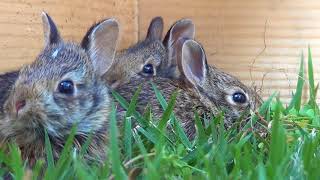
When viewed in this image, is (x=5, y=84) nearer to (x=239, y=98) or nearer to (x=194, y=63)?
(x=194, y=63)

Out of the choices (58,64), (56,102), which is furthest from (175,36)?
(56,102)

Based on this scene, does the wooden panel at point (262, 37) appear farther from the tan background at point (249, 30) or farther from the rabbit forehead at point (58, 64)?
the rabbit forehead at point (58, 64)

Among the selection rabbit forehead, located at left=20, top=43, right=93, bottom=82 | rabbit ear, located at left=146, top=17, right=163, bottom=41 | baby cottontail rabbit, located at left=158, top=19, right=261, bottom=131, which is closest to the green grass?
rabbit forehead, located at left=20, top=43, right=93, bottom=82

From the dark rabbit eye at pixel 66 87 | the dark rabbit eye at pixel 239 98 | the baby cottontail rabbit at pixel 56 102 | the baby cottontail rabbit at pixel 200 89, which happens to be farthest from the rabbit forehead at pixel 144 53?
the dark rabbit eye at pixel 66 87

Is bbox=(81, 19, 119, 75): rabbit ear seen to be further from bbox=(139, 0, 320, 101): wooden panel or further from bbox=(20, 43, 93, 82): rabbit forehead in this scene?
bbox=(139, 0, 320, 101): wooden panel

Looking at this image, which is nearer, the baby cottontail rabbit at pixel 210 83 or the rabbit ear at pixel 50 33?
the rabbit ear at pixel 50 33

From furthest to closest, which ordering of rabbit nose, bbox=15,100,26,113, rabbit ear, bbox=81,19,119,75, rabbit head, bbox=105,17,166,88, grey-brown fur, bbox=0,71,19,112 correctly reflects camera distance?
rabbit head, bbox=105,17,166,88 → rabbit ear, bbox=81,19,119,75 → grey-brown fur, bbox=0,71,19,112 → rabbit nose, bbox=15,100,26,113

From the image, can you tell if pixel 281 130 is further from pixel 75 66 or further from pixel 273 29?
pixel 273 29

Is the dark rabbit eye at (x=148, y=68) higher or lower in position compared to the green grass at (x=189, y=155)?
higher

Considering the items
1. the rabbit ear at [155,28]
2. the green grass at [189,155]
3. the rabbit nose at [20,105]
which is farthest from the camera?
the rabbit ear at [155,28]
